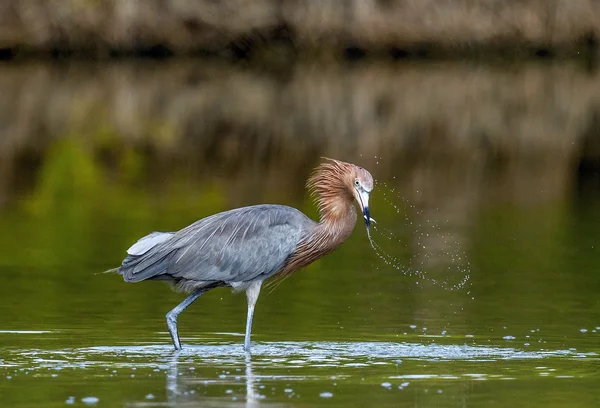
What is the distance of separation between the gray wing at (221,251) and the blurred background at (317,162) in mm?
469

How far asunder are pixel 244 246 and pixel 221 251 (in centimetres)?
16

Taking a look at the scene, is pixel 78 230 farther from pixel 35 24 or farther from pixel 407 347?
pixel 35 24

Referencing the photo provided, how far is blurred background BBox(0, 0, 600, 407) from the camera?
34.5 feet

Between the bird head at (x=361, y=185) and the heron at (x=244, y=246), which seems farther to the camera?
the bird head at (x=361, y=185)

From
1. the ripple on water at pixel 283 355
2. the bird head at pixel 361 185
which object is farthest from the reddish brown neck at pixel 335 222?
the ripple on water at pixel 283 355

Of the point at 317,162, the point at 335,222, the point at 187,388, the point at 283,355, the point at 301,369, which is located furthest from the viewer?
the point at 317,162

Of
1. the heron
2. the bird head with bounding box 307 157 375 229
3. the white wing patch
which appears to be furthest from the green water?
the bird head with bounding box 307 157 375 229

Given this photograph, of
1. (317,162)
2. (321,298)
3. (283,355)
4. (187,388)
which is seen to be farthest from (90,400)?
(317,162)

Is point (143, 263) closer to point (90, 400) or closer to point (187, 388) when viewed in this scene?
point (187, 388)

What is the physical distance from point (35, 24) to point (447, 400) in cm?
3586

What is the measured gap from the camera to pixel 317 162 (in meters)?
22.8

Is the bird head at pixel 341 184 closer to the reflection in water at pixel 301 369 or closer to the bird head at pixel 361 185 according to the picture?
the bird head at pixel 361 185

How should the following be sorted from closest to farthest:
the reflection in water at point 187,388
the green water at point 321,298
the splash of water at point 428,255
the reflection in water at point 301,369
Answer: the reflection in water at point 187,388 → the reflection in water at point 301,369 → the green water at point 321,298 → the splash of water at point 428,255

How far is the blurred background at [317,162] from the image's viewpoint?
10508 millimetres
